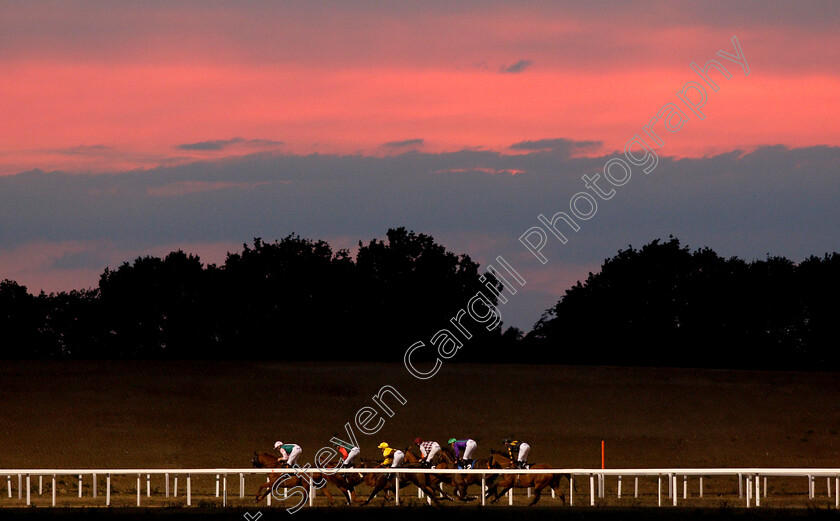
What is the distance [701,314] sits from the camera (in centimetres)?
6072

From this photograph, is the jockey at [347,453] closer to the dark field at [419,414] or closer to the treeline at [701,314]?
the dark field at [419,414]

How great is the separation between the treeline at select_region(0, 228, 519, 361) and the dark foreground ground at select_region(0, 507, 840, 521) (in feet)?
129

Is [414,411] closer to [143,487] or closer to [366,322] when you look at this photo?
[143,487]

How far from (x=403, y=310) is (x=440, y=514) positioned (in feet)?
145

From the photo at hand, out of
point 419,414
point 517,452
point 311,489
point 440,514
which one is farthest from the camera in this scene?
point 419,414

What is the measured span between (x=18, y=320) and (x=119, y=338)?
22.9ft

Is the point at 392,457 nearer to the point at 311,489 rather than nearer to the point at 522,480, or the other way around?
the point at 311,489

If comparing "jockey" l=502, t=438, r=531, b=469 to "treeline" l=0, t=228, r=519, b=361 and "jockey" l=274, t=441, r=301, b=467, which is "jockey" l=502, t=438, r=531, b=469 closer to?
"jockey" l=274, t=441, r=301, b=467

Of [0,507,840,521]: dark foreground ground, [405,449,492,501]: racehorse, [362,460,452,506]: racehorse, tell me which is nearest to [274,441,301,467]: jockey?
[362,460,452,506]: racehorse

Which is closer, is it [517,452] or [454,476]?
[454,476]

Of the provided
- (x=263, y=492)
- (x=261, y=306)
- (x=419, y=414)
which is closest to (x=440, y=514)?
(x=263, y=492)

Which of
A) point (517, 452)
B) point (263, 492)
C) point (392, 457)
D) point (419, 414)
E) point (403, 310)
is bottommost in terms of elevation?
point (263, 492)

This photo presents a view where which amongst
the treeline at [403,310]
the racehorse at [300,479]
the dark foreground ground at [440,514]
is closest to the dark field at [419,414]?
the racehorse at [300,479]

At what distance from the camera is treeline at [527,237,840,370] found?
5803 cm
